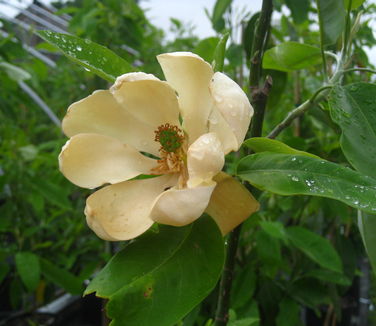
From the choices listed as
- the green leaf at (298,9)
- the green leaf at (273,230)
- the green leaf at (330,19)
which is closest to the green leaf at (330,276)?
the green leaf at (273,230)

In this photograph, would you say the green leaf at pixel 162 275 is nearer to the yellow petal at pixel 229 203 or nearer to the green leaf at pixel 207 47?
the yellow petal at pixel 229 203

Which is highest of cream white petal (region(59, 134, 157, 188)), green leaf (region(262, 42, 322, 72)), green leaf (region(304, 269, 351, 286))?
green leaf (region(262, 42, 322, 72))

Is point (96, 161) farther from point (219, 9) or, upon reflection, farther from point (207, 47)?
point (219, 9)

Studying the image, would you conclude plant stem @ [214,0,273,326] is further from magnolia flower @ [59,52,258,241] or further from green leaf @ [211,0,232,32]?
green leaf @ [211,0,232,32]

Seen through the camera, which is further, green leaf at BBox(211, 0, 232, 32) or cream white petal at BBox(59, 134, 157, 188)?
green leaf at BBox(211, 0, 232, 32)

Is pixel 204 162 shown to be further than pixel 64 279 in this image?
No

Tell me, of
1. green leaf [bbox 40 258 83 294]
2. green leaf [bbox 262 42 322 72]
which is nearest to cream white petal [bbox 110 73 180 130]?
green leaf [bbox 262 42 322 72]

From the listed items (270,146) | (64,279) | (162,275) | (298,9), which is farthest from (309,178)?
(64,279)
